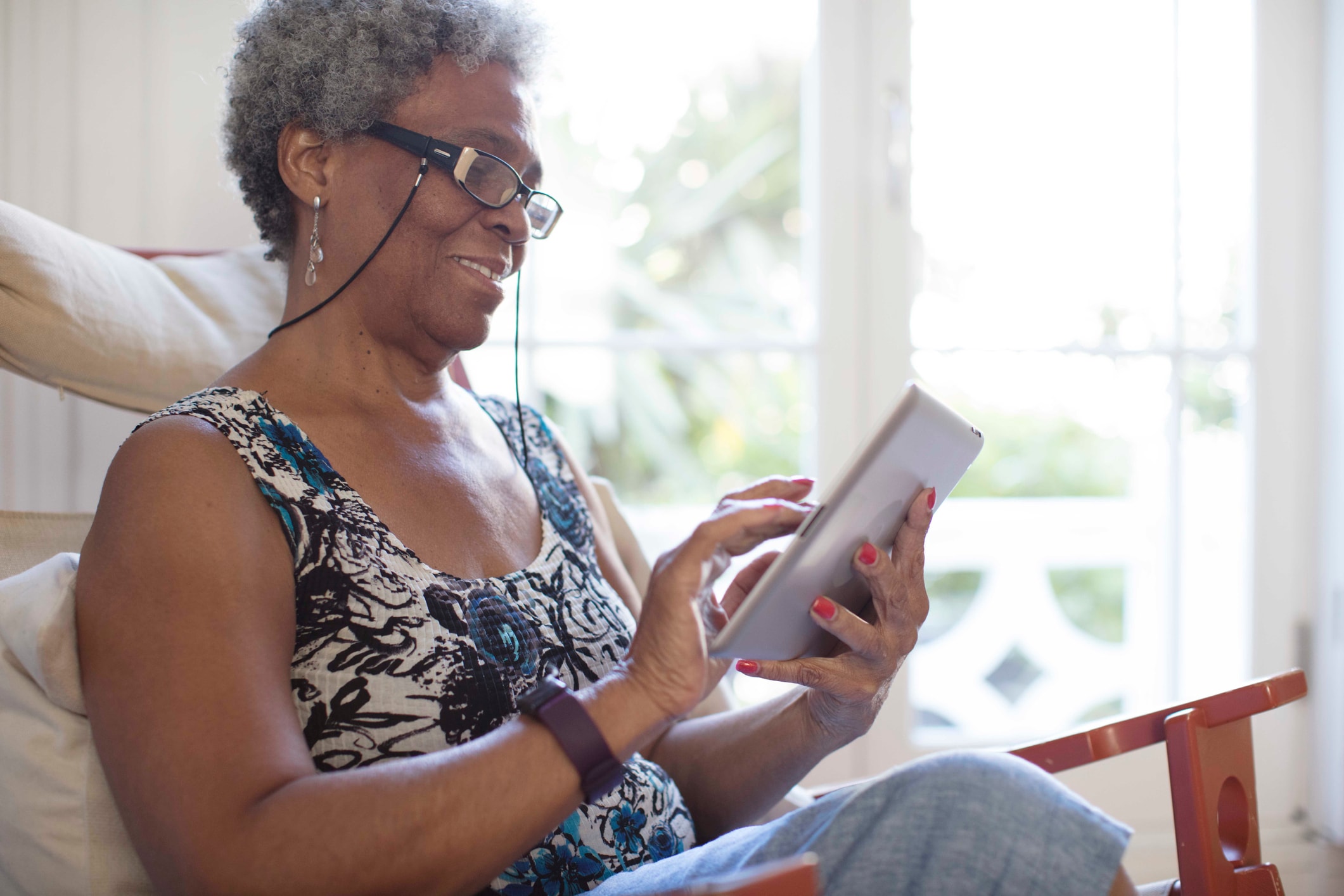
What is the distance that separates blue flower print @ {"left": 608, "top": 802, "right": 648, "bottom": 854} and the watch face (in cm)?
26

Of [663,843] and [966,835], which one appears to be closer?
[966,835]

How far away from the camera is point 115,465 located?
850 mm

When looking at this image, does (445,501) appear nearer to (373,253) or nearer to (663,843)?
(373,253)

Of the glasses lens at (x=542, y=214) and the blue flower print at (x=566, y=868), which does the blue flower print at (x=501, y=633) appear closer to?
the blue flower print at (x=566, y=868)

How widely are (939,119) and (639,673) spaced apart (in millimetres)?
1563

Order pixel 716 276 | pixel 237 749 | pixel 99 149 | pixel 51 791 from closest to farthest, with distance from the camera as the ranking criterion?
pixel 237 749, pixel 51 791, pixel 99 149, pixel 716 276

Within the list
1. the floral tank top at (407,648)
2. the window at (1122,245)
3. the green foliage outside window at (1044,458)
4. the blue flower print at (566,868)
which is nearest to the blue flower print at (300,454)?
the floral tank top at (407,648)

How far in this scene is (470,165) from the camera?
42.1 inches

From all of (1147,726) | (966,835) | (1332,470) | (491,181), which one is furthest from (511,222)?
(1332,470)

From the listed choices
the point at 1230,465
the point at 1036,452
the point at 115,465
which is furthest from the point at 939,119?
the point at 1036,452

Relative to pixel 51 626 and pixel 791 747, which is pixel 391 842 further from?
pixel 791 747

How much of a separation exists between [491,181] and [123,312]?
20.0 inches

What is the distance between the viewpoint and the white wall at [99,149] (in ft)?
5.09

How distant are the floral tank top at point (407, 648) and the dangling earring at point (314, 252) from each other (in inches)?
8.0
